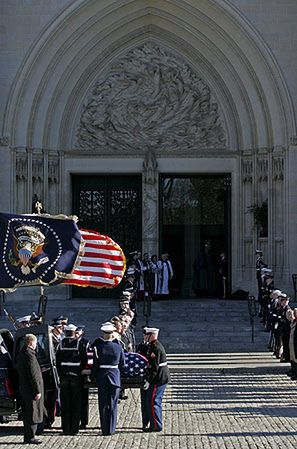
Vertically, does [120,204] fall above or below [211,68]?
below

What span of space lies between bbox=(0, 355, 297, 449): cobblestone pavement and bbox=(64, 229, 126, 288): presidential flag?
219 cm

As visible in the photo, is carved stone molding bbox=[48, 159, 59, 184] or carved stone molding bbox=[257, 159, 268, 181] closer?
carved stone molding bbox=[257, 159, 268, 181]

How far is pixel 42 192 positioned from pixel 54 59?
4135mm

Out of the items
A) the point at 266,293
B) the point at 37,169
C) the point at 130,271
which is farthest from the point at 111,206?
the point at 266,293

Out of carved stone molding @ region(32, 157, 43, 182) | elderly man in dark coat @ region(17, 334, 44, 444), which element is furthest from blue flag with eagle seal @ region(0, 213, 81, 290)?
carved stone molding @ region(32, 157, 43, 182)

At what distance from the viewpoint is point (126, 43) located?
3369 centimetres

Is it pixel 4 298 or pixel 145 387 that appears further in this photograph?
pixel 4 298

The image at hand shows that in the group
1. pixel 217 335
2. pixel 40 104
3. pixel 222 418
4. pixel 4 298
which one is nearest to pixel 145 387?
pixel 222 418

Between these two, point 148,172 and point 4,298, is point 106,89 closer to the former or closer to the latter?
point 148,172

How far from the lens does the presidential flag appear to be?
612 inches

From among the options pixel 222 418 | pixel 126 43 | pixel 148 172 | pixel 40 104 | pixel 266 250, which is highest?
pixel 126 43

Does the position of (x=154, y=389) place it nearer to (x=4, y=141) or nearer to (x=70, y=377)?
(x=70, y=377)

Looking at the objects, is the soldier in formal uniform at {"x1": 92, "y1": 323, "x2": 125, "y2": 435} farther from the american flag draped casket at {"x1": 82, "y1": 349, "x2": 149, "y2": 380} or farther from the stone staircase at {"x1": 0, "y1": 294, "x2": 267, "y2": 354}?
the stone staircase at {"x1": 0, "y1": 294, "x2": 267, "y2": 354}

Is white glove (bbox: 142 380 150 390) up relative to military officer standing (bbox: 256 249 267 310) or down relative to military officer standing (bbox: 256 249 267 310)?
down
